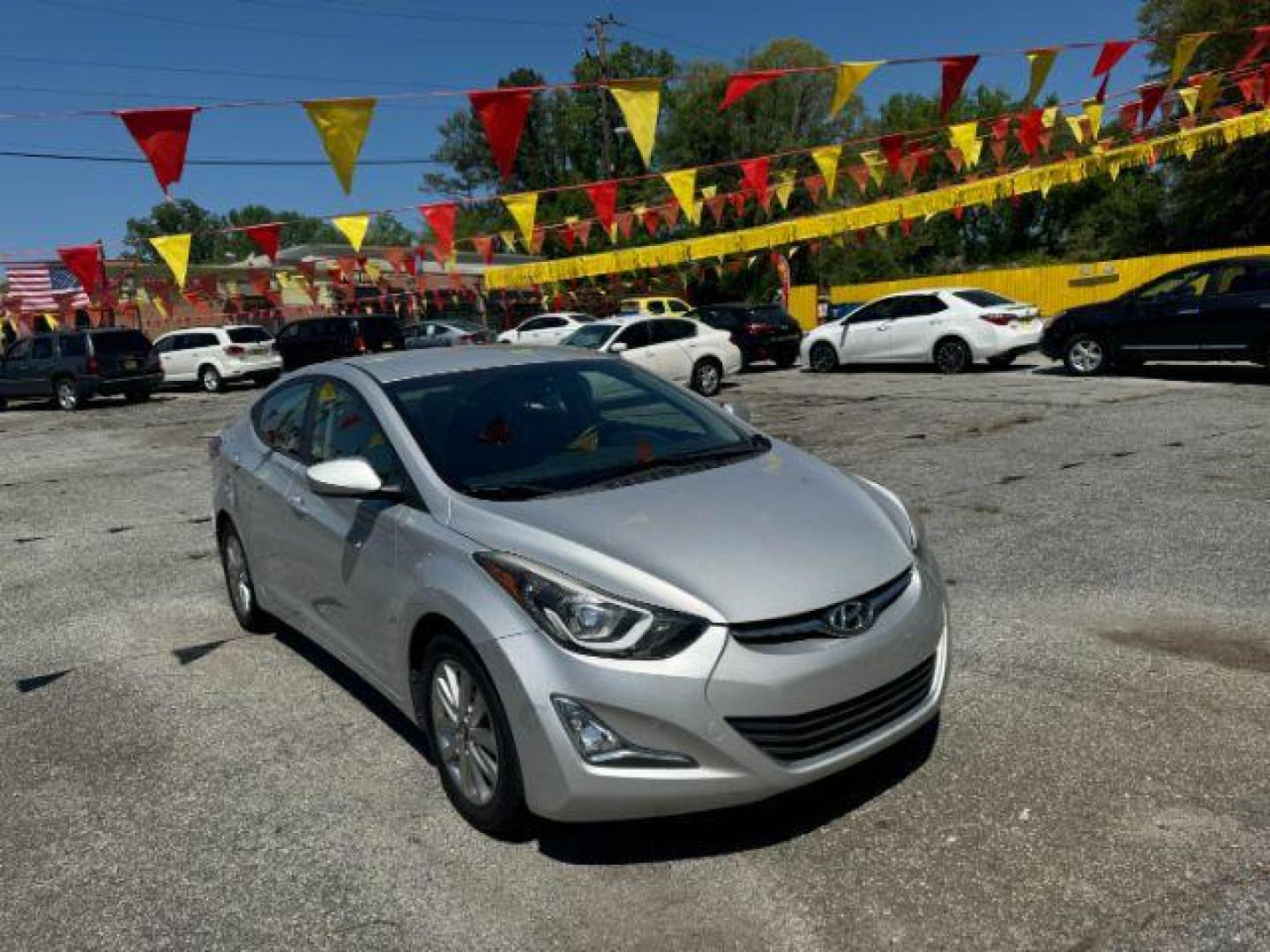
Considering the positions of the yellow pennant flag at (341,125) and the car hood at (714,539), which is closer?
the car hood at (714,539)

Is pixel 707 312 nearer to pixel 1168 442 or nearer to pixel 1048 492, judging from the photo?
pixel 1168 442

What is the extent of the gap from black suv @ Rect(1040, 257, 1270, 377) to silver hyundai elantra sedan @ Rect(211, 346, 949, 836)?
11453 mm

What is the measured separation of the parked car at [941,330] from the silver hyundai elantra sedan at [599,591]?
1379 centimetres

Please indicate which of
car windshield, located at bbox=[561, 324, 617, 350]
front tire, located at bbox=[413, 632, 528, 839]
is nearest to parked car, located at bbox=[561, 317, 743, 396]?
car windshield, located at bbox=[561, 324, 617, 350]

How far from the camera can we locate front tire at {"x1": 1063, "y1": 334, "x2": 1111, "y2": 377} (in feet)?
48.2

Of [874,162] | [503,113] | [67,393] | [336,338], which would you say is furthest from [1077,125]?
[67,393]

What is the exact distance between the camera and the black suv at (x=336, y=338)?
24125 mm

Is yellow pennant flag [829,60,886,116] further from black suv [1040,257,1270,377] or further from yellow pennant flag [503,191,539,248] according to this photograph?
yellow pennant flag [503,191,539,248]

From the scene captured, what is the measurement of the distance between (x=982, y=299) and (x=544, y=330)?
13412 mm

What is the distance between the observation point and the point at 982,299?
17.1 meters

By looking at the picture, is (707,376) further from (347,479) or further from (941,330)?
(347,479)

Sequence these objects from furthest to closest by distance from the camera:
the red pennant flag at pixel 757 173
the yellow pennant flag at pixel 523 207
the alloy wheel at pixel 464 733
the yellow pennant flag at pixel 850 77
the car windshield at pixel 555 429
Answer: the red pennant flag at pixel 757 173 → the yellow pennant flag at pixel 523 207 → the yellow pennant flag at pixel 850 77 → the car windshield at pixel 555 429 → the alloy wheel at pixel 464 733

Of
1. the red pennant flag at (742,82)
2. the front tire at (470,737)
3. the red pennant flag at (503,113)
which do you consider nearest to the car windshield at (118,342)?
the red pennant flag at (503,113)

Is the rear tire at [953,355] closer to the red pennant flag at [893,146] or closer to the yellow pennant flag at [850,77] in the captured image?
the red pennant flag at [893,146]
